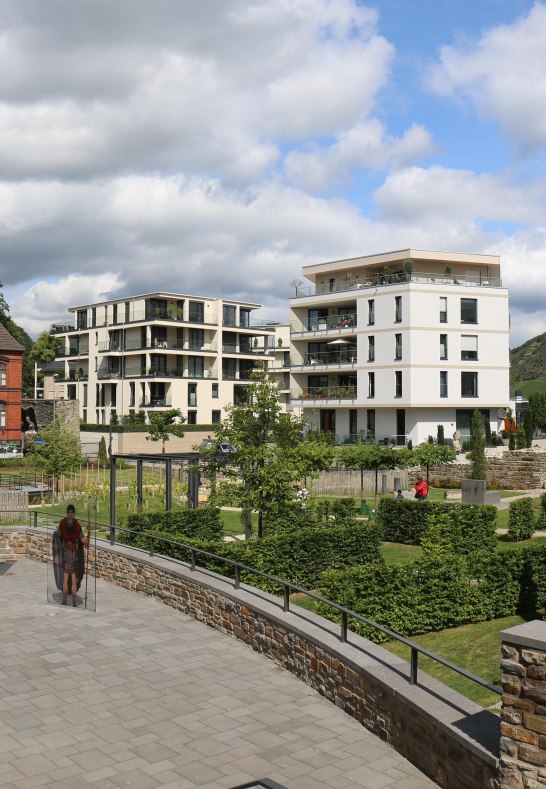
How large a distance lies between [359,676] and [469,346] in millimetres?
44162

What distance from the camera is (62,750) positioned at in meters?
8.20

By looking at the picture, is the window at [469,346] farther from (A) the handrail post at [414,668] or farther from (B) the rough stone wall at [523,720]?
(B) the rough stone wall at [523,720]

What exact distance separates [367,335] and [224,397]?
21.9 metres

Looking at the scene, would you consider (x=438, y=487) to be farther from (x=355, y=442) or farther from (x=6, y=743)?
(x=6, y=743)

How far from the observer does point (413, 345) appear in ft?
161

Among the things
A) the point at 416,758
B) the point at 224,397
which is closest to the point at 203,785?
the point at 416,758

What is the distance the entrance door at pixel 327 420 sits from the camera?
2189 inches

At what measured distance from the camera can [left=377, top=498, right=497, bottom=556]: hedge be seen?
22375mm

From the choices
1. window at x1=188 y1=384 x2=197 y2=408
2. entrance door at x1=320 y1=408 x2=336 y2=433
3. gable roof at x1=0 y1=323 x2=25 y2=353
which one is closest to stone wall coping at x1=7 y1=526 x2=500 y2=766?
entrance door at x1=320 y1=408 x2=336 y2=433

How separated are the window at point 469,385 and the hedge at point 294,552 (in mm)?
32632

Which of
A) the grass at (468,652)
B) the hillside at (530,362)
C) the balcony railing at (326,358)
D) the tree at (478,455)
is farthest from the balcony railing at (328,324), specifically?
the hillside at (530,362)

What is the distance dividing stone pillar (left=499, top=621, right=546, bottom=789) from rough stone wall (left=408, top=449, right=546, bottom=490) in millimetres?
35159

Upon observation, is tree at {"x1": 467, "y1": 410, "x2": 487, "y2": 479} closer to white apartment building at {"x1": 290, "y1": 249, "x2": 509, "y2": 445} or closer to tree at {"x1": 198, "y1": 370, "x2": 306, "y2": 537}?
white apartment building at {"x1": 290, "y1": 249, "x2": 509, "y2": 445}

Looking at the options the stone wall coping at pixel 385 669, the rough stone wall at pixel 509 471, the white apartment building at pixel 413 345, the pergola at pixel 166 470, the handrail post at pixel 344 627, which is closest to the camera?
the stone wall coping at pixel 385 669
